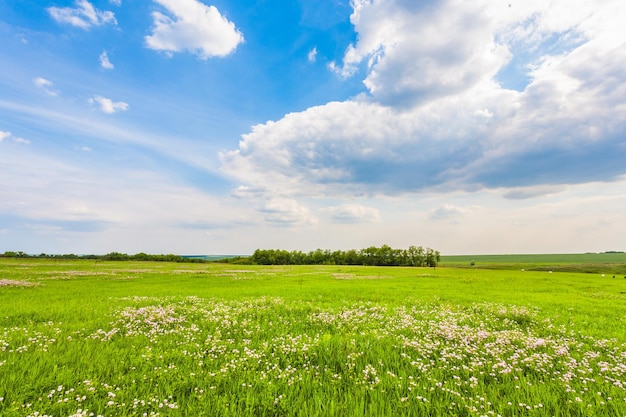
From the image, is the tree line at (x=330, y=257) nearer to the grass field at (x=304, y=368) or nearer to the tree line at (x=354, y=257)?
the tree line at (x=354, y=257)

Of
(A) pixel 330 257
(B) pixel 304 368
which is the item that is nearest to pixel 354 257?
(A) pixel 330 257

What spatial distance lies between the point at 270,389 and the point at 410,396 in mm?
2566

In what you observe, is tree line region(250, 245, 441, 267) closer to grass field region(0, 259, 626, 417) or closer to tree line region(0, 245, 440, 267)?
tree line region(0, 245, 440, 267)

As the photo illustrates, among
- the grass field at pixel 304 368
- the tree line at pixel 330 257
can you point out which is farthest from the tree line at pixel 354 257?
the grass field at pixel 304 368

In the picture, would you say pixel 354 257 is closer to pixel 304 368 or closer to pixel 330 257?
pixel 330 257

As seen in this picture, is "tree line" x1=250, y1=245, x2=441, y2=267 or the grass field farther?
"tree line" x1=250, y1=245, x2=441, y2=267

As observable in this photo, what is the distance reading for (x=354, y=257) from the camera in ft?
454

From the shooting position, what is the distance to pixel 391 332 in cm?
886

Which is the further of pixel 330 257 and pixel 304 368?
pixel 330 257

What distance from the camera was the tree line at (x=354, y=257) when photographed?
13138cm

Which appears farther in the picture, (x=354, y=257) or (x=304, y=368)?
(x=354, y=257)

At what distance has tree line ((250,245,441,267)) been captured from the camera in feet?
A: 431

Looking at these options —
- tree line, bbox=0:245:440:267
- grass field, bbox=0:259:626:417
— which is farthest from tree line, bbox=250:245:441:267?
grass field, bbox=0:259:626:417

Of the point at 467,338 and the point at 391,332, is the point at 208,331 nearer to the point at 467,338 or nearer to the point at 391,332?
the point at 391,332
